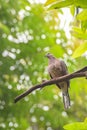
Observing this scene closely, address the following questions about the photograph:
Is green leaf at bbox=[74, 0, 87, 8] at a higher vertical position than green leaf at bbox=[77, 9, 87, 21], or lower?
lower

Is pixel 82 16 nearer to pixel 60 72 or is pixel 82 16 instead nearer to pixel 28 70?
pixel 60 72

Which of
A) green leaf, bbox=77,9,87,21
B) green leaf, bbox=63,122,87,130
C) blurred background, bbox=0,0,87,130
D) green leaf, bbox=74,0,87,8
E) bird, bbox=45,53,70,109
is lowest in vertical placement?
green leaf, bbox=63,122,87,130

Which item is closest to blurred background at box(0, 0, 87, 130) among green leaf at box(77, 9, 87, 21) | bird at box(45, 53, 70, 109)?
bird at box(45, 53, 70, 109)

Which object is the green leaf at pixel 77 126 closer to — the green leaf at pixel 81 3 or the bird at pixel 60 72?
the green leaf at pixel 81 3

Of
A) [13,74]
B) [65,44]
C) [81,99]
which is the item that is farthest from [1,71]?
[81,99]

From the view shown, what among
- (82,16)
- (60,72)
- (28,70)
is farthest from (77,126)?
(28,70)

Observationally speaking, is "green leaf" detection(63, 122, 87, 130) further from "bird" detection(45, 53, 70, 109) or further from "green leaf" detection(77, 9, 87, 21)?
"bird" detection(45, 53, 70, 109)

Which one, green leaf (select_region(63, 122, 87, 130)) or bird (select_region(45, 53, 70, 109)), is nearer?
green leaf (select_region(63, 122, 87, 130))

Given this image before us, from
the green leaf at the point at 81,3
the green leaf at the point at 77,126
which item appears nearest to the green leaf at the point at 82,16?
the green leaf at the point at 81,3

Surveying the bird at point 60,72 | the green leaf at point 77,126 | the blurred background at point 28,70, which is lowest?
the green leaf at point 77,126

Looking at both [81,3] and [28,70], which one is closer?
[81,3]

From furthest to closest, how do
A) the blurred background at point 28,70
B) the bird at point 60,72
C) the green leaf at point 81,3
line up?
the blurred background at point 28,70, the bird at point 60,72, the green leaf at point 81,3

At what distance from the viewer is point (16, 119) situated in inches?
132

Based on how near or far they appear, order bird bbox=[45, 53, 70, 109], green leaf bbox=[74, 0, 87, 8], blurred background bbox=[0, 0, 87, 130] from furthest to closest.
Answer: blurred background bbox=[0, 0, 87, 130]
bird bbox=[45, 53, 70, 109]
green leaf bbox=[74, 0, 87, 8]
